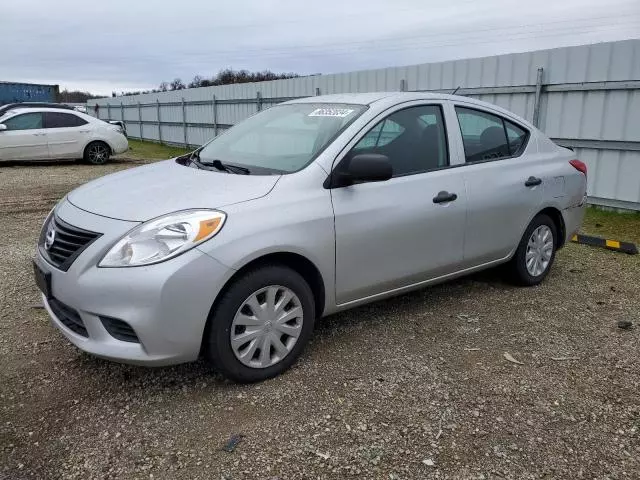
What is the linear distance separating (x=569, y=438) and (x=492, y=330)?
4.31ft

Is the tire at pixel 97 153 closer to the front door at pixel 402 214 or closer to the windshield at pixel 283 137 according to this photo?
the windshield at pixel 283 137

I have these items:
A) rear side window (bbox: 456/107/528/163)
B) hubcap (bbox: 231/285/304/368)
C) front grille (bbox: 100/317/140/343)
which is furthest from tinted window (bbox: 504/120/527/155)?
front grille (bbox: 100/317/140/343)

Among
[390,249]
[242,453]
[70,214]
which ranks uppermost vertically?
[70,214]

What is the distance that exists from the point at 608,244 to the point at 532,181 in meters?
2.30

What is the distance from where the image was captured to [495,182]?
423 centimetres

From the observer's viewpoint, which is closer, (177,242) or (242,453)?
(242,453)

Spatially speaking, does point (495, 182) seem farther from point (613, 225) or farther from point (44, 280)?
point (613, 225)

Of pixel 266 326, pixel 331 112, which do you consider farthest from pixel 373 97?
pixel 266 326

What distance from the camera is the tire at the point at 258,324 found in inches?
115

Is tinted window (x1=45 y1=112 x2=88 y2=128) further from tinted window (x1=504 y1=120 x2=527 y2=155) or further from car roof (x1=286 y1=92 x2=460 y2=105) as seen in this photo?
tinted window (x1=504 y1=120 x2=527 y2=155)

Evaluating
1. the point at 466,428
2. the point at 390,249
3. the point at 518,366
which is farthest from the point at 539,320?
the point at 466,428

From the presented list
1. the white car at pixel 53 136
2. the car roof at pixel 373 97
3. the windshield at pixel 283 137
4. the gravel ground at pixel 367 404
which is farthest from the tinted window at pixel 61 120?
the car roof at pixel 373 97

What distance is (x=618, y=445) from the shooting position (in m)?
2.66

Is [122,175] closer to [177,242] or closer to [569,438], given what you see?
[177,242]
